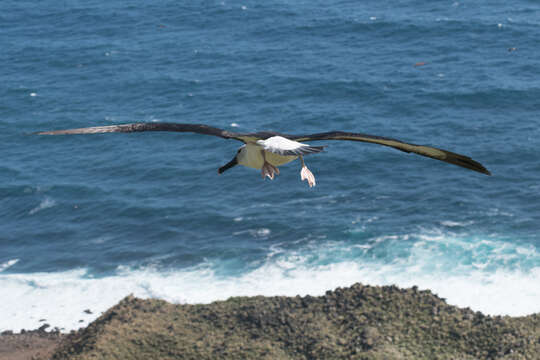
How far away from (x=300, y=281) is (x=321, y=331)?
58.3 ft

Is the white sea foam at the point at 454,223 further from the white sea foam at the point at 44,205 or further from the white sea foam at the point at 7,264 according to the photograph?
the white sea foam at the point at 44,205

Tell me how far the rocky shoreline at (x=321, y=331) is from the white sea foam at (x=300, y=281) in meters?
11.1

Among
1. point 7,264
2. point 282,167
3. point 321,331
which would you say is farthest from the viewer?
point 282,167

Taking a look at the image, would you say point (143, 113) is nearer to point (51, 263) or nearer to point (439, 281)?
point (51, 263)

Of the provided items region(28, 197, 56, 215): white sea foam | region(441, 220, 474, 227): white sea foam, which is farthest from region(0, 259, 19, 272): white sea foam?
region(441, 220, 474, 227): white sea foam

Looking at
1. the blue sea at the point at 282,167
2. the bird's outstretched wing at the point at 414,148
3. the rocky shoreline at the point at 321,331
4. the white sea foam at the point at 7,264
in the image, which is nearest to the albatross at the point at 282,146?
the bird's outstretched wing at the point at 414,148

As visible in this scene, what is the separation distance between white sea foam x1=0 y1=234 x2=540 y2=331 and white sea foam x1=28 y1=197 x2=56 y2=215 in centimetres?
1186

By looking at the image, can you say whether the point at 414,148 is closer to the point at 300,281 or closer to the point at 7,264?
the point at 300,281

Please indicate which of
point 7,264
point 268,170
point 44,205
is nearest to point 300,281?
point 7,264

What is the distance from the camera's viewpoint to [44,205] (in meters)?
73.1

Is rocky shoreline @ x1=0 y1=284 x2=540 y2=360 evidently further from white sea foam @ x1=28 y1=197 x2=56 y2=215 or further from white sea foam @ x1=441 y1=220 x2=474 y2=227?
white sea foam @ x1=28 y1=197 x2=56 y2=215

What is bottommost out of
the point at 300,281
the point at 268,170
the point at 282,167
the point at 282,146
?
the point at 300,281

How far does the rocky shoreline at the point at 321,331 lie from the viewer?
127ft

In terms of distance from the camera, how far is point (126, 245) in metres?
65.6
